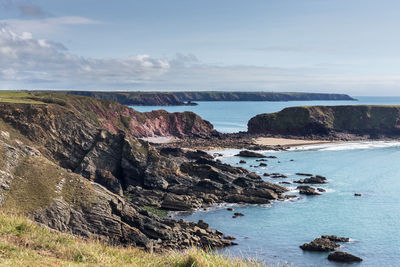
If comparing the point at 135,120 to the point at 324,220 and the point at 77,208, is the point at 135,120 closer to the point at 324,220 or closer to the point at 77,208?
the point at 324,220

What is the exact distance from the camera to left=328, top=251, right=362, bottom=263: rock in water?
1336 inches

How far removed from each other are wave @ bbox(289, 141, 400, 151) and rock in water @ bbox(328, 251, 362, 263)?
76474mm

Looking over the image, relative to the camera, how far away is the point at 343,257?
34.0 meters

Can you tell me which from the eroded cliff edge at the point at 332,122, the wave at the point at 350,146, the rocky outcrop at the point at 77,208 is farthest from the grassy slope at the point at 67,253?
the eroded cliff edge at the point at 332,122

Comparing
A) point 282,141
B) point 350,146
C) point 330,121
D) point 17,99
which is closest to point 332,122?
point 330,121

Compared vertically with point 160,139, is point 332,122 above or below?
above

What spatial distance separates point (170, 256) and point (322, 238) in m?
30.5

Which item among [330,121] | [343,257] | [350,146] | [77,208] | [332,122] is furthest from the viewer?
[332,122]

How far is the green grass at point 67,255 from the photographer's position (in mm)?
10656

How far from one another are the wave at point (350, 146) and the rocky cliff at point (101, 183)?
48.9m

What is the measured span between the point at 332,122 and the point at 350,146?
27.3m

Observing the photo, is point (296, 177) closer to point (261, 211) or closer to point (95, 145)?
point (261, 211)

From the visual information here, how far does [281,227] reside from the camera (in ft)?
143

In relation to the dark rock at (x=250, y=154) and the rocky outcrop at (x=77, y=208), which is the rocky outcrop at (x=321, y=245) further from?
the dark rock at (x=250, y=154)
